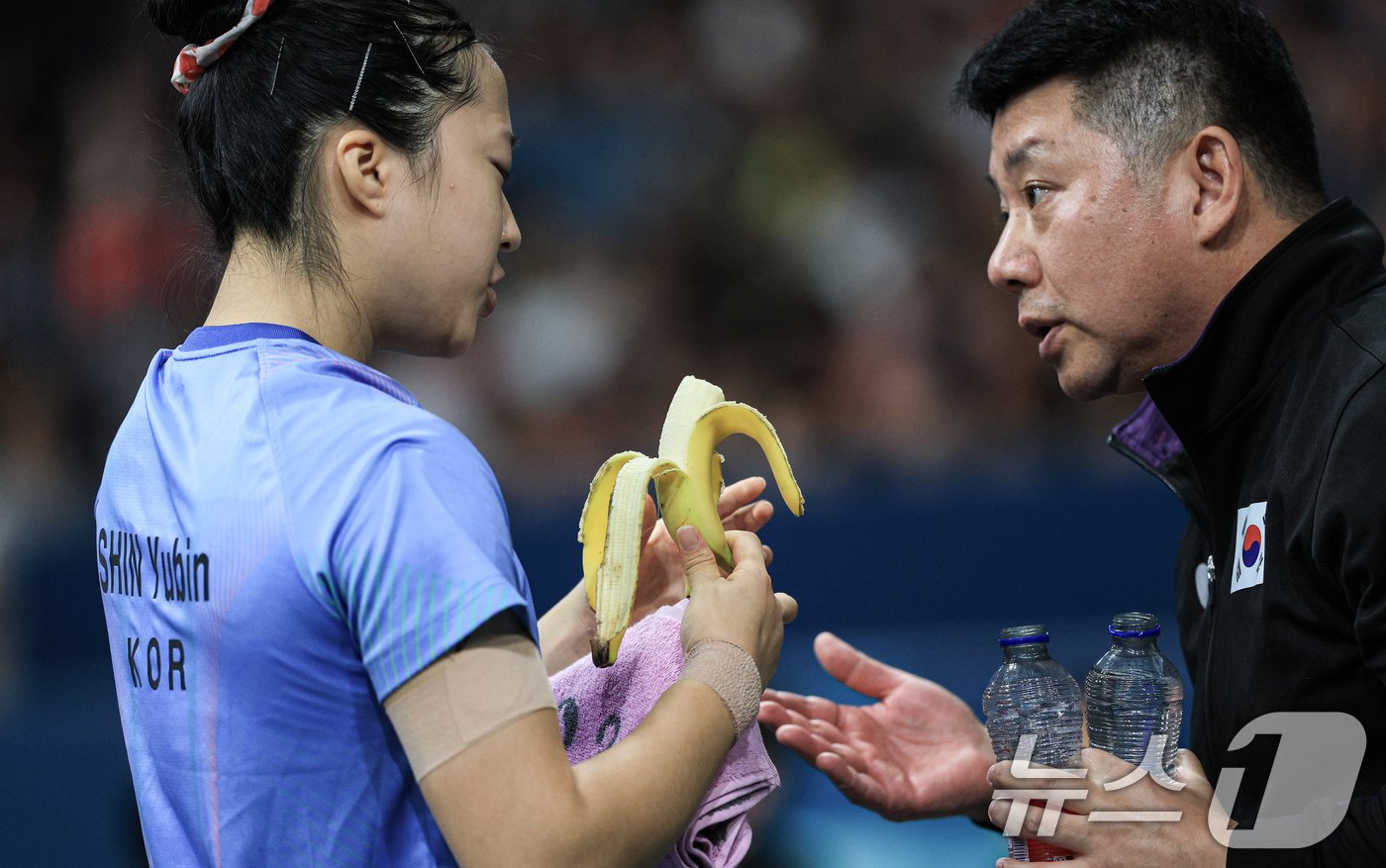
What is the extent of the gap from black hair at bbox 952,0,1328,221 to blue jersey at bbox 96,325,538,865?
46.0 inches

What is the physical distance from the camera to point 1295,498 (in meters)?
1.81

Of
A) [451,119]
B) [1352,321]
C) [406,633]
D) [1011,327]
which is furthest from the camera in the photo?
[1011,327]

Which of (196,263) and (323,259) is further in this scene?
(196,263)

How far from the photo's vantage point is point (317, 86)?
1.60 m

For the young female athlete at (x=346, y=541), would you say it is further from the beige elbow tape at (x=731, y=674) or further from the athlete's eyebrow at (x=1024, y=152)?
the athlete's eyebrow at (x=1024, y=152)

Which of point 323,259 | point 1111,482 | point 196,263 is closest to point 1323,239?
point 323,259

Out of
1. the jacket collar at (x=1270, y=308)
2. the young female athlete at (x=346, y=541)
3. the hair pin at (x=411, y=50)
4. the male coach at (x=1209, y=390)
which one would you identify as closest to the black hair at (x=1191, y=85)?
the male coach at (x=1209, y=390)

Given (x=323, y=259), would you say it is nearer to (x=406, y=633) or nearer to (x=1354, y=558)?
(x=406, y=633)

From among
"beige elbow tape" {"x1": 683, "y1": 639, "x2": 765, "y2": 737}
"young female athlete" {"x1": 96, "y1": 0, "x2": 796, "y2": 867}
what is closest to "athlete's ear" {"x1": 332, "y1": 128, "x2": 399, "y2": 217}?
"young female athlete" {"x1": 96, "y1": 0, "x2": 796, "y2": 867}

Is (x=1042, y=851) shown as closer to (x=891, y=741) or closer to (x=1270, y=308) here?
(x=891, y=741)

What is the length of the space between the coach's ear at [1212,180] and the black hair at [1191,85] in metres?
0.02

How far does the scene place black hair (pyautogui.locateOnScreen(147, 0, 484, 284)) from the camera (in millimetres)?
1601

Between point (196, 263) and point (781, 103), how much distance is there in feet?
14.3

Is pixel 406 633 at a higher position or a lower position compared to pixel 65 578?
higher
